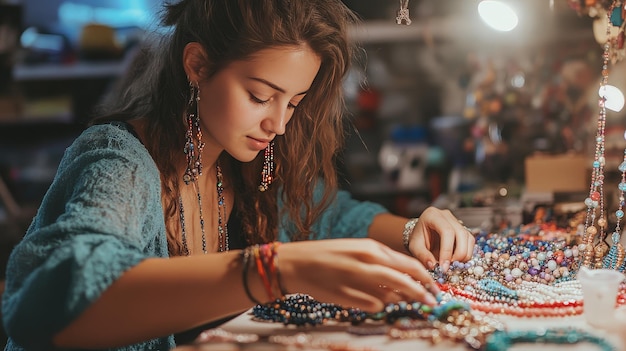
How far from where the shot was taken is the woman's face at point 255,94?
165 centimetres

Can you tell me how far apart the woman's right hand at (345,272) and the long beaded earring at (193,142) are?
0.62m

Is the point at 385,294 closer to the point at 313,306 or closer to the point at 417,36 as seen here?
the point at 313,306

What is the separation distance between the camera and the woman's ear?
5.64 ft

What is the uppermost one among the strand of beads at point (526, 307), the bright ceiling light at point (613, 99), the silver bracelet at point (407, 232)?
the bright ceiling light at point (613, 99)

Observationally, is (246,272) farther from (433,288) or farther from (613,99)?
(613,99)

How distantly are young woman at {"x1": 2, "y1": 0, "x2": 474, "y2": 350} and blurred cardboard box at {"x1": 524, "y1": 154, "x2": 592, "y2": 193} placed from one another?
899mm

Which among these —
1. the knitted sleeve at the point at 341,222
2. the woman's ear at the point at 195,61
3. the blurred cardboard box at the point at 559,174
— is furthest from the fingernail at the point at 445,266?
the blurred cardboard box at the point at 559,174

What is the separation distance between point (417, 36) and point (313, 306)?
3234mm

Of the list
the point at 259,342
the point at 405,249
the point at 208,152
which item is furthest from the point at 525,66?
the point at 259,342

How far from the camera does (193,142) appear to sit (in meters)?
1.82

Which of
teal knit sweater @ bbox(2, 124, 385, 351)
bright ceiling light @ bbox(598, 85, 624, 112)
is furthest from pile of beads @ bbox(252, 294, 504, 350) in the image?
bright ceiling light @ bbox(598, 85, 624, 112)

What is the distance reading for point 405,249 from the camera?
76.6 inches

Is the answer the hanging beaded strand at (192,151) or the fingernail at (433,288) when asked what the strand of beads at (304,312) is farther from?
the hanging beaded strand at (192,151)

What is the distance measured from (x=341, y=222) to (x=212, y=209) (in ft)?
1.30
